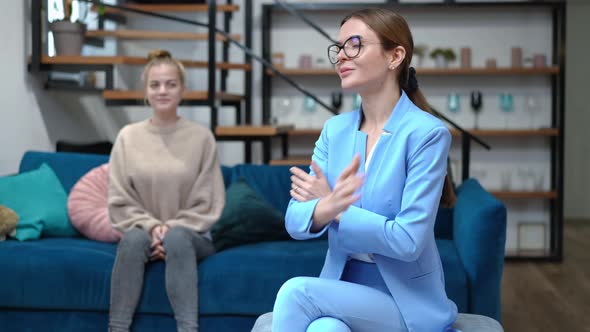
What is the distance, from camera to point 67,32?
16.6ft

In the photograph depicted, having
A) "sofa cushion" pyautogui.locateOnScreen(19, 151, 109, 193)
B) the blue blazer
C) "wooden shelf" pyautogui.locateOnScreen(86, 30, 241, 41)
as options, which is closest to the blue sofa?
"sofa cushion" pyautogui.locateOnScreen(19, 151, 109, 193)

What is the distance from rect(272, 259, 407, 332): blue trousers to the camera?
170cm

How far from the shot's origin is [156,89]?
3.41 m

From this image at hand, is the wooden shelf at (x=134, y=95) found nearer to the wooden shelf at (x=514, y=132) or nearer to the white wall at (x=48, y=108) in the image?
the white wall at (x=48, y=108)

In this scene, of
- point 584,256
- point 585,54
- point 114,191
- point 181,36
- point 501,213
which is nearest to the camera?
point 501,213

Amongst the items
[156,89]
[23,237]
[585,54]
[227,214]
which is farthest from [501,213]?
[585,54]

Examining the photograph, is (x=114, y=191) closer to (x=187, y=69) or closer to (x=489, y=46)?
(x=187, y=69)

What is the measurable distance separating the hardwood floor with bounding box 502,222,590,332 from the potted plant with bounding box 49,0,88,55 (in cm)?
302

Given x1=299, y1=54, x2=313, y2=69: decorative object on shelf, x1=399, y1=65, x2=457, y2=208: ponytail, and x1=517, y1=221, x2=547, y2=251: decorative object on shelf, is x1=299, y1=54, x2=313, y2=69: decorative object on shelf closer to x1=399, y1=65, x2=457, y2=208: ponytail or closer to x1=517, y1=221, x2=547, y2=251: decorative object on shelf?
x1=517, y1=221, x2=547, y2=251: decorative object on shelf

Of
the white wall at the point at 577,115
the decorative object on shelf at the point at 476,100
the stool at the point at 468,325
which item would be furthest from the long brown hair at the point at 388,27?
the white wall at the point at 577,115

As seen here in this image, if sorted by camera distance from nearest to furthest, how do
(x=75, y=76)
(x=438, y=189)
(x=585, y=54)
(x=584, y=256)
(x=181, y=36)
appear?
(x=438, y=189)
(x=75, y=76)
(x=181, y=36)
(x=584, y=256)
(x=585, y=54)

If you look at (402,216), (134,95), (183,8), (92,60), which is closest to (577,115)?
(183,8)

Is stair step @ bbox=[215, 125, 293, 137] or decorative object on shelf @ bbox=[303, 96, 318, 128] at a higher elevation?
decorative object on shelf @ bbox=[303, 96, 318, 128]

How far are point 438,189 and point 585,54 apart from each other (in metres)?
7.62
